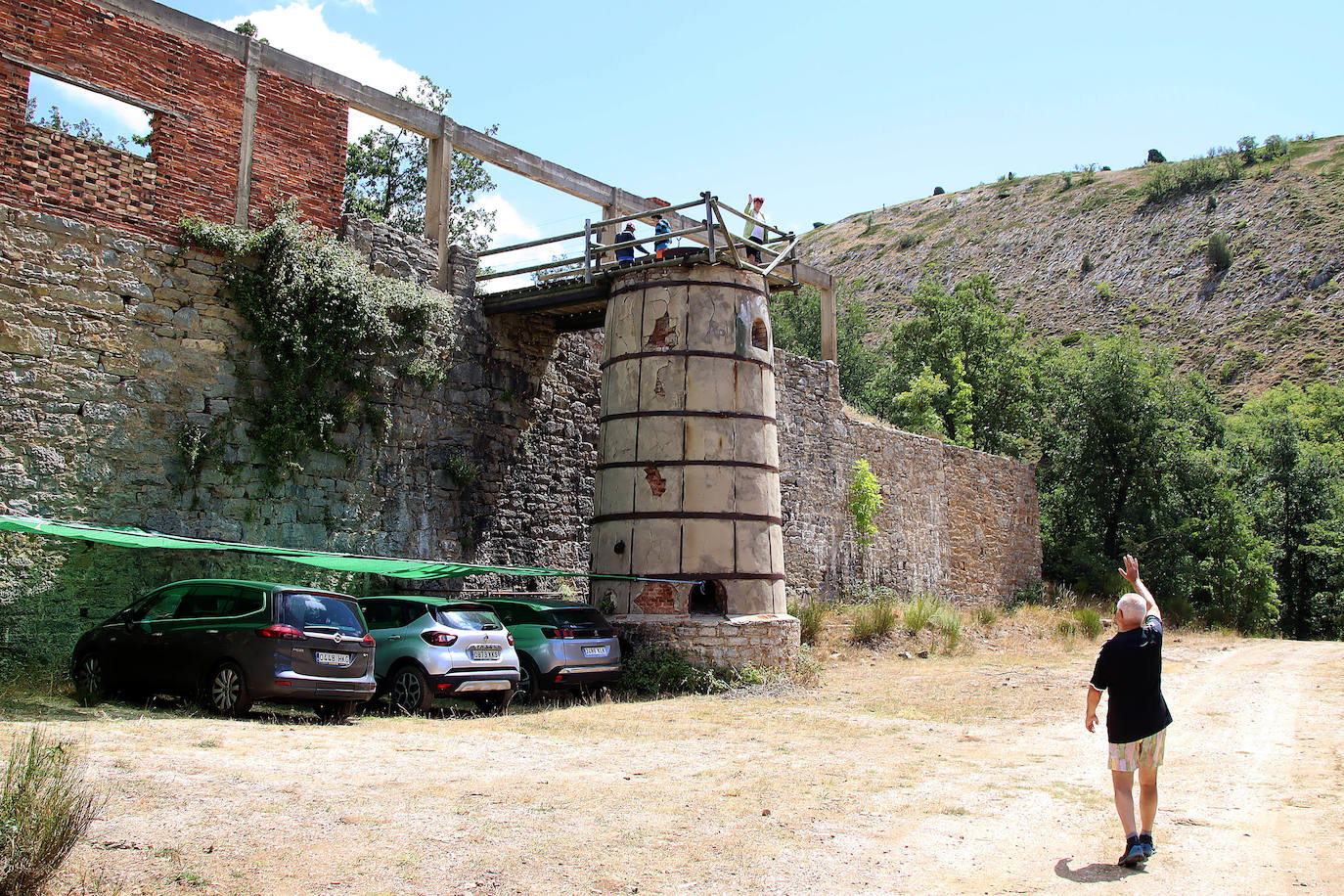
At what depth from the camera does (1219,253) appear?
61.3m

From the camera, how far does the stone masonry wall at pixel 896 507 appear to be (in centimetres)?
2302

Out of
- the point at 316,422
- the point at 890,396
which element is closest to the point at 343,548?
the point at 316,422

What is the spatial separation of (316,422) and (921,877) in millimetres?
11160

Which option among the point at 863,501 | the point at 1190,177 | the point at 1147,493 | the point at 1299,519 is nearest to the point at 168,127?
the point at 863,501

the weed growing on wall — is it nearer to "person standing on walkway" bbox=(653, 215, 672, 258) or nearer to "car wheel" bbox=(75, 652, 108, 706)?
"person standing on walkway" bbox=(653, 215, 672, 258)

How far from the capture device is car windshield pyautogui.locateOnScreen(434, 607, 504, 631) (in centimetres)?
1175

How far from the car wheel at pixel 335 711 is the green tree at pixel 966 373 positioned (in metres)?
26.1

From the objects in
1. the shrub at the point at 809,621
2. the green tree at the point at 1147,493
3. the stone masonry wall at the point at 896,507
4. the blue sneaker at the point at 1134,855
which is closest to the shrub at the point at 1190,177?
the green tree at the point at 1147,493

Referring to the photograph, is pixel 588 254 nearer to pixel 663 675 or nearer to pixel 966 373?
pixel 663 675

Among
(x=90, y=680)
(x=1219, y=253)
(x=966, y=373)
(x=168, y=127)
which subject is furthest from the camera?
(x=1219, y=253)

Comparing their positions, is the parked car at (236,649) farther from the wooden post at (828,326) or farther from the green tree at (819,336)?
the green tree at (819,336)

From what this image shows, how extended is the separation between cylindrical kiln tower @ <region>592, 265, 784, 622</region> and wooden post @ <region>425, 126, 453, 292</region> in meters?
2.92

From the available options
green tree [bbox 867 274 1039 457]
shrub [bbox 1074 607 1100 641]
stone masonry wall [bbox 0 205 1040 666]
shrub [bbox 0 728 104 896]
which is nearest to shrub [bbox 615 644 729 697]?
stone masonry wall [bbox 0 205 1040 666]

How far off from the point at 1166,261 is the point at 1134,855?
215 feet
